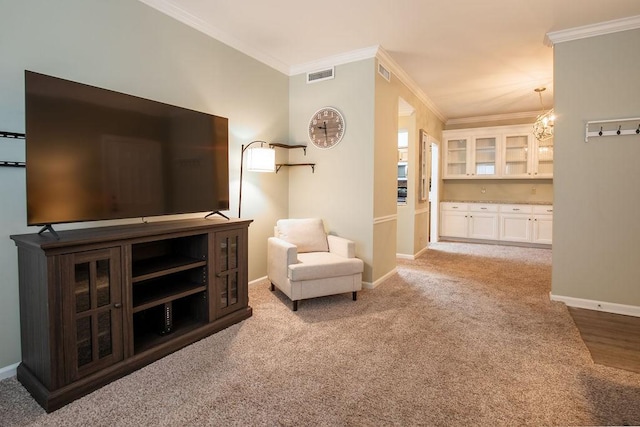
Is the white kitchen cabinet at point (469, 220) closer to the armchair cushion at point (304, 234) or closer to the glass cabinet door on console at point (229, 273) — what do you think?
the armchair cushion at point (304, 234)

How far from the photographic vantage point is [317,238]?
12.1ft

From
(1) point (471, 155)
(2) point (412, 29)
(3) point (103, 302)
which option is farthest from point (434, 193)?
(3) point (103, 302)

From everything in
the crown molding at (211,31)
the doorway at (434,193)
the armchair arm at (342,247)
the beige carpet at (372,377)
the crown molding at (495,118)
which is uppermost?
the crown molding at (495,118)

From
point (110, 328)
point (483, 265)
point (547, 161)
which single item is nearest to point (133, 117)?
point (110, 328)

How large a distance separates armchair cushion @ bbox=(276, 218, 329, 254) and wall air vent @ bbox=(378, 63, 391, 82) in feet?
6.09

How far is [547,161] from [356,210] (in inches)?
189

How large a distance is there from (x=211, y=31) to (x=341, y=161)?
6.05 feet

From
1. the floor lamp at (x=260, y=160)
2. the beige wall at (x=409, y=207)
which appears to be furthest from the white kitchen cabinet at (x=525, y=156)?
the floor lamp at (x=260, y=160)

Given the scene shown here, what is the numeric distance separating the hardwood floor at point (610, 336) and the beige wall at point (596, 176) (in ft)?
0.80

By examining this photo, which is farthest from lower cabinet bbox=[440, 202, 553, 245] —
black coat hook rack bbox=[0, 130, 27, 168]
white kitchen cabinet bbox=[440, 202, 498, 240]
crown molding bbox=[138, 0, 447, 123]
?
black coat hook rack bbox=[0, 130, 27, 168]

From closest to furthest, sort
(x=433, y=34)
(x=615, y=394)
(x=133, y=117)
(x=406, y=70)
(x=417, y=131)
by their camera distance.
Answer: (x=615, y=394), (x=133, y=117), (x=433, y=34), (x=406, y=70), (x=417, y=131)

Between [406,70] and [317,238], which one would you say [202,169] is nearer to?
[317,238]

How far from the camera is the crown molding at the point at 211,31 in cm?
273

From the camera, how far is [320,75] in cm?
403
